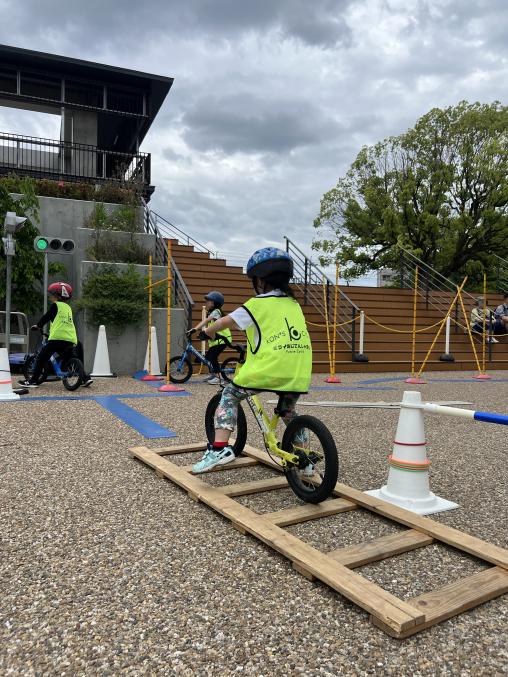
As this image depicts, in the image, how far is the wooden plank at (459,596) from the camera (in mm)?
2002

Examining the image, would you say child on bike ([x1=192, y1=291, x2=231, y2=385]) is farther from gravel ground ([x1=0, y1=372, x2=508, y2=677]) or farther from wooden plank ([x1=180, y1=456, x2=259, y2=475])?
gravel ground ([x1=0, y1=372, x2=508, y2=677])

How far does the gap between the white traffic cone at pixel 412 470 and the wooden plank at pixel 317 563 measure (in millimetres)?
988

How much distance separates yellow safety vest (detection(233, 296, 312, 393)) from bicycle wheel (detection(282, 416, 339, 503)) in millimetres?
255

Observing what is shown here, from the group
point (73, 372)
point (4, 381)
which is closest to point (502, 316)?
point (73, 372)

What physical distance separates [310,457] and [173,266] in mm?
10091

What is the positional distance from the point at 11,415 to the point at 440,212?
22778mm

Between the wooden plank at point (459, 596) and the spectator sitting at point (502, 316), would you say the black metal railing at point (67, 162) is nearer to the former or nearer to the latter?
the spectator sitting at point (502, 316)

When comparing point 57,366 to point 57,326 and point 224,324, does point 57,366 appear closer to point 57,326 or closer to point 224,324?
point 57,326

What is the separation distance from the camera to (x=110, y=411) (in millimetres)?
6598

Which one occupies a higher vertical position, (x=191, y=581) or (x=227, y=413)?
(x=227, y=413)

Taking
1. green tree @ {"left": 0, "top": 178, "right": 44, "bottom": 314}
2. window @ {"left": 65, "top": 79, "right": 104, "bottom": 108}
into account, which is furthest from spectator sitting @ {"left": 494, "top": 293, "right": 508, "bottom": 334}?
window @ {"left": 65, "top": 79, "right": 104, "bottom": 108}

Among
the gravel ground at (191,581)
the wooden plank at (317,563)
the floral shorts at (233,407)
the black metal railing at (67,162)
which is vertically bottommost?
the gravel ground at (191,581)

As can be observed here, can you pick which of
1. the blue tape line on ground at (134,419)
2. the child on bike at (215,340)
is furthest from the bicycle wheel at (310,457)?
the child on bike at (215,340)

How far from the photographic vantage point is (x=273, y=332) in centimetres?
322
